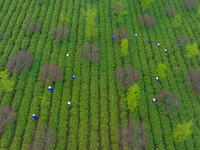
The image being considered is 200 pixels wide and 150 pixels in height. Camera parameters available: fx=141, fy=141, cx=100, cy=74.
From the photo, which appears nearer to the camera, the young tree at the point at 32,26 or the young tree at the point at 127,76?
the young tree at the point at 127,76

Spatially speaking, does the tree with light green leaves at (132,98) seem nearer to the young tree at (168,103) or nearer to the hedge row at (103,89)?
the hedge row at (103,89)

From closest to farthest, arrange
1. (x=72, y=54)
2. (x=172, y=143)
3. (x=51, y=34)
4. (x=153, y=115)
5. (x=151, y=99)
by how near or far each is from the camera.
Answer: (x=172, y=143) → (x=153, y=115) → (x=151, y=99) → (x=72, y=54) → (x=51, y=34)

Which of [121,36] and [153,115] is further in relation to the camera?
[121,36]

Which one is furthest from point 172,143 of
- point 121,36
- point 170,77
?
point 121,36

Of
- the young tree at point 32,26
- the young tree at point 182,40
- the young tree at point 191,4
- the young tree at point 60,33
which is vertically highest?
the young tree at point 191,4

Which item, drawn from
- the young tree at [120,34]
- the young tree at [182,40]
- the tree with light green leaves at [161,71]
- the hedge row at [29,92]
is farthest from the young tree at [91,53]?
the young tree at [182,40]

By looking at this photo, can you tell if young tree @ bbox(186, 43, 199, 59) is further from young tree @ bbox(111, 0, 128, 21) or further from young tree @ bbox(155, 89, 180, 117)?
young tree @ bbox(111, 0, 128, 21)

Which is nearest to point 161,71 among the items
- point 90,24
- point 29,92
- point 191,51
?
point 191,51

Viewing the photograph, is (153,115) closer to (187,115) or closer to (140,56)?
(187,115)
